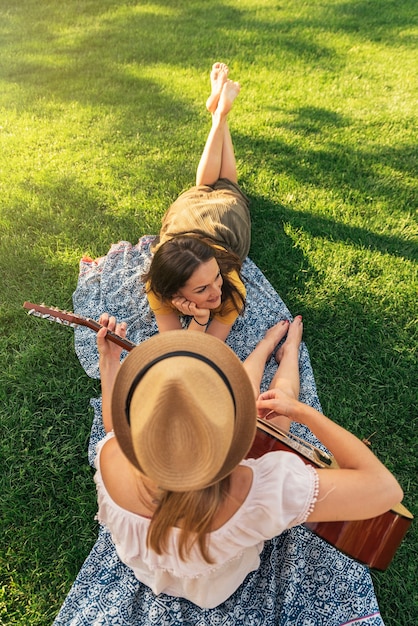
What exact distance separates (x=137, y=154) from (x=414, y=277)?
3.00 metres

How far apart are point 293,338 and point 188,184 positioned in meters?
2.10

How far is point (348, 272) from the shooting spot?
148 inches

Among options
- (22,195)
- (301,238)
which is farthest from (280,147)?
(22,195)

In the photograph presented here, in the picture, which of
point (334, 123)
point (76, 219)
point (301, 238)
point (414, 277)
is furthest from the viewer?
point (334, 123)

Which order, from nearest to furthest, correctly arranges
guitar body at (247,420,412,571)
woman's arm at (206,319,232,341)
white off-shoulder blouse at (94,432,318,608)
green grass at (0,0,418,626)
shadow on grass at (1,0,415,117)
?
white off-shoulder blouse at (94,432,318,608), guitar body at (247,420,412,571), green grass at (0,0,418,626), woman's arm at (206,319,232,341), shadow on grass at (1,0,415,117)

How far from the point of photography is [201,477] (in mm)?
1377

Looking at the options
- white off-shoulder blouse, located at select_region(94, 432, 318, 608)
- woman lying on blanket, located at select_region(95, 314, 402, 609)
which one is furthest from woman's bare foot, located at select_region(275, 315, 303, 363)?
white off-shoulder blouse, located at select_region(94, 432, 318, 608)

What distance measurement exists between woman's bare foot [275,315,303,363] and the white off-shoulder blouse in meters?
1.48

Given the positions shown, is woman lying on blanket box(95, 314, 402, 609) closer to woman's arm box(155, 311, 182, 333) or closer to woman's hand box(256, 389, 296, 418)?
woman's hand box(256, 389, 296, 418)

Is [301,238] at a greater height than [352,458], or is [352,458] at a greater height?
[352,458]

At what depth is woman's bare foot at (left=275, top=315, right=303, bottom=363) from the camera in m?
3.20

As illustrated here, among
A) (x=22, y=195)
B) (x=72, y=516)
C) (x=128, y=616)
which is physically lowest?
(x=72, y=516)

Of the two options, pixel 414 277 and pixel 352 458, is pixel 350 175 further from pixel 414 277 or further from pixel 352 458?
pixel 352 458

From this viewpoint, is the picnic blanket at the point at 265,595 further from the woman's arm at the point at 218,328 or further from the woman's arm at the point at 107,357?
the woman's arm at the point at 218,328
